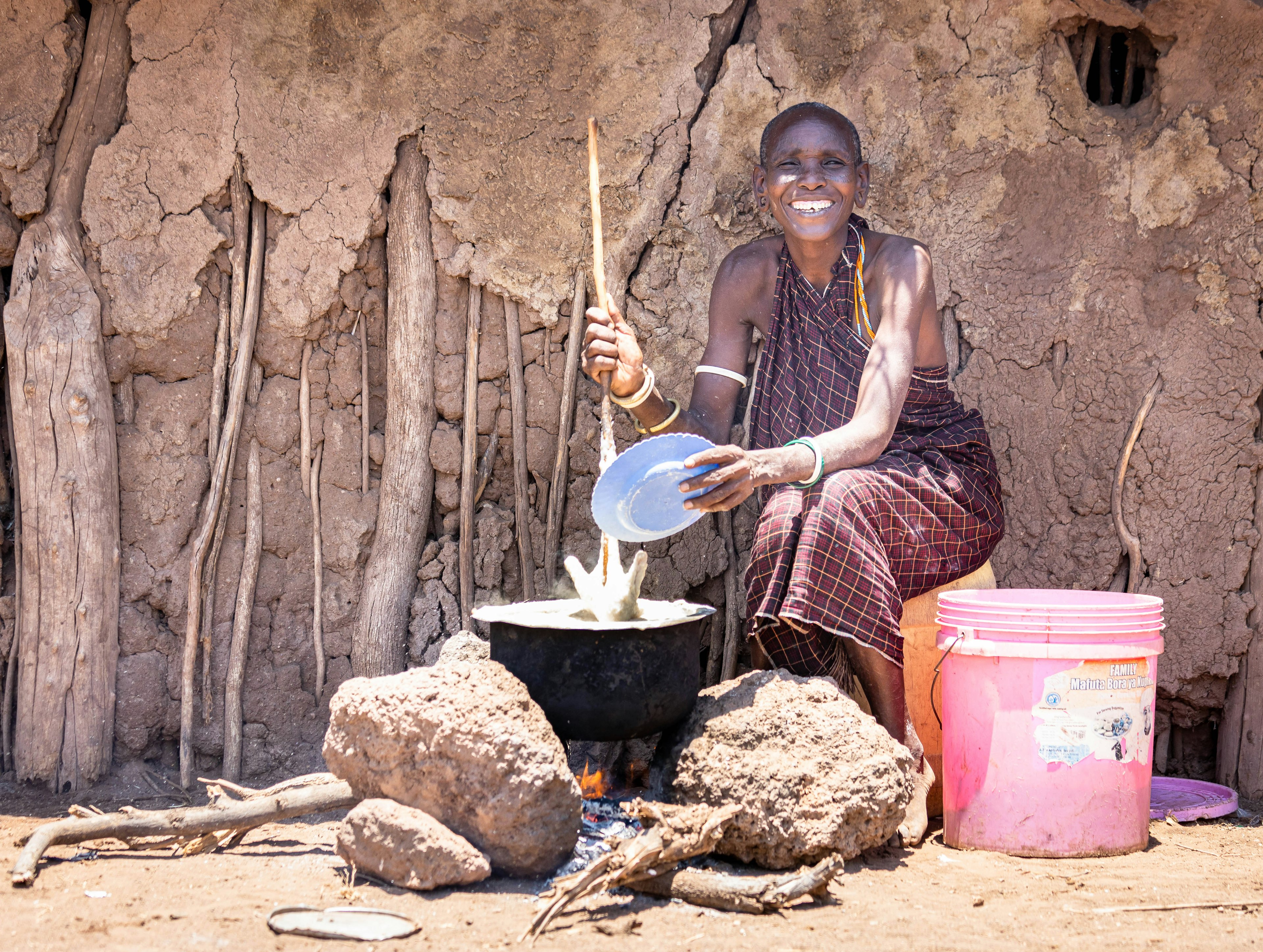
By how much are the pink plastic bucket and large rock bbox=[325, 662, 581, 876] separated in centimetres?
101

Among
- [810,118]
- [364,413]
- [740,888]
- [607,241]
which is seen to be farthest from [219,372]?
[740,888]

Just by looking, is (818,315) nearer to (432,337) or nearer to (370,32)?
(432,337)

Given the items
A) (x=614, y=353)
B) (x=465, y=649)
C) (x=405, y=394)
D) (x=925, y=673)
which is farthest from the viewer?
(x=405, y=394)

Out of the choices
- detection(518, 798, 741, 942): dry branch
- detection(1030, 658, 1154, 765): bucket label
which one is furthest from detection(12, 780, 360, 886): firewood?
detection(1030, 658, 1154, 765): bucket label

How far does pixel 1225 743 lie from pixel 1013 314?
1.50 meters

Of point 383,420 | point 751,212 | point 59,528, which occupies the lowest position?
point 59,528

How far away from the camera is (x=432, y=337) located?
145 inches

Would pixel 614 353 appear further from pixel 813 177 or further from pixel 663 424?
pixel 813 177

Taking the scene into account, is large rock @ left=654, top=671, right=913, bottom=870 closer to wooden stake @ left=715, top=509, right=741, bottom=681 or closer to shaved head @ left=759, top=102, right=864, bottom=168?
wooden stake @ left=715, top=509, right=741, bottom=681

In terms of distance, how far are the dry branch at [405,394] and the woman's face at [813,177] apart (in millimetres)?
1142

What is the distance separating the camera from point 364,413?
3.66m

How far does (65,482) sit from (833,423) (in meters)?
2.25

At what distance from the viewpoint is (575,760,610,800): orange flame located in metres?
2.80

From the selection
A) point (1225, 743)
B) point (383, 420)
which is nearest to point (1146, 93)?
point (1225, 743)
